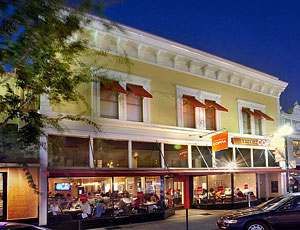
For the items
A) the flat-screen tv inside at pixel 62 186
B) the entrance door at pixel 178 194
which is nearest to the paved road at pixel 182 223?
the entrance door at pixel 178 194

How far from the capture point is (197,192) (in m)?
21.9

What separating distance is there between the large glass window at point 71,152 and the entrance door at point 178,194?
7.62 meters

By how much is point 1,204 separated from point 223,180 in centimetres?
1352

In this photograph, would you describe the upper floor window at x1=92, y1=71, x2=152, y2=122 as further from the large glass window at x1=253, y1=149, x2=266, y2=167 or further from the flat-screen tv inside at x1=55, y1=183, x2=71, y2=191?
the large glass window at x1=253, y1=149, x2=266, y2=167

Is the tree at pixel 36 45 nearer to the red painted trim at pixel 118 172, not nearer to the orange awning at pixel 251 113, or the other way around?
the red painted trim at pixel 118 172

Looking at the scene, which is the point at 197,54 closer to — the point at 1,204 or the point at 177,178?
the point at 177,178

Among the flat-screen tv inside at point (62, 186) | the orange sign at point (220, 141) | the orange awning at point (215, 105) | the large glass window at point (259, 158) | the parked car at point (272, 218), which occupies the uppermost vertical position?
the orange awning at point (215, 105)

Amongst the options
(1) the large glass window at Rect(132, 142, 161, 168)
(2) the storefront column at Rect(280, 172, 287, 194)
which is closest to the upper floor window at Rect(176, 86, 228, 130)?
(1) the large glass window at Rect(132, 142, 161, 168)

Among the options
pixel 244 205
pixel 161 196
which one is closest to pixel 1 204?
pixel 161 196

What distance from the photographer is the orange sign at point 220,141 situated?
1908 cm

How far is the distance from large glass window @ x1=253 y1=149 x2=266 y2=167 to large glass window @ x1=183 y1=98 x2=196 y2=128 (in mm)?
6516

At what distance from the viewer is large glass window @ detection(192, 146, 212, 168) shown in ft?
67.3

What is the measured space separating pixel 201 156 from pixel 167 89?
4657mm

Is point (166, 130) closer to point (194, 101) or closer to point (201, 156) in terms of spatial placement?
point (194, 101)
